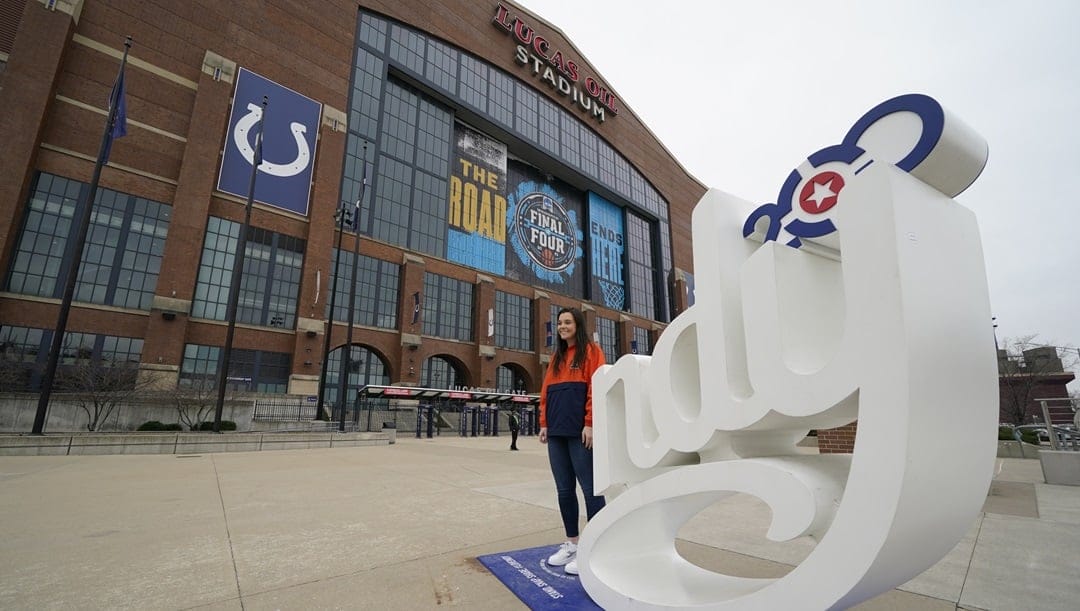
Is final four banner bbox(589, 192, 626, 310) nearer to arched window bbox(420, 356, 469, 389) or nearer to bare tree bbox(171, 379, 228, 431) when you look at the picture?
arched window bbox(420, 356, 469, 389)

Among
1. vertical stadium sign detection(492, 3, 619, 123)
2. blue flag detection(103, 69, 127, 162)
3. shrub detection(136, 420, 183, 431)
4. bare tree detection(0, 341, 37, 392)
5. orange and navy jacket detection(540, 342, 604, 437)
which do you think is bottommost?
shrub detection(136, 420, 183, 431)

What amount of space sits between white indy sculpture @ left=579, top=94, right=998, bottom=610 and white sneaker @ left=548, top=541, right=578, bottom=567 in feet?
1.49

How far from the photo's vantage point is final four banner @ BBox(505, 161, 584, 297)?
41406 millimetres

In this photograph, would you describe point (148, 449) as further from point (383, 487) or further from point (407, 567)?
point (407, 567)

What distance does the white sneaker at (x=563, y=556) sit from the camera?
2951 mm

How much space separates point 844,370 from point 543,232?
4281 cm

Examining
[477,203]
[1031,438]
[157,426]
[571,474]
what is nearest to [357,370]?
[157,426]

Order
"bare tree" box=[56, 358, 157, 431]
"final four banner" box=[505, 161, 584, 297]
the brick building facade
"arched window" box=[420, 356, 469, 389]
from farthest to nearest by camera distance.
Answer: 1. "final four banner" box=[505, 161, 584, 297]
2. "arched window" box=[420, 356, 469, 389]
3. the brick building facade
4. "bare tree" box=[56, 358, 157, 431]

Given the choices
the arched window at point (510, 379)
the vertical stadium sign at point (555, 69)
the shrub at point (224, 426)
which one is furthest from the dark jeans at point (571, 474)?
the vertical stadium sign at point (555, 69)

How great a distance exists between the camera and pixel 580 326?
11.1 feet

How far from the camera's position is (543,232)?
43812mm

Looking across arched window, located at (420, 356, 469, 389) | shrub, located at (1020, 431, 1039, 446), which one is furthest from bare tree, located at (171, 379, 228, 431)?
shrub, located at (1020, 431, 1039, 446)

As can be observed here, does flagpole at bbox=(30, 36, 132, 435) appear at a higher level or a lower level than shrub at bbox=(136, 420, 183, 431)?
higher

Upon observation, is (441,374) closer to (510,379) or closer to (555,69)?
(510,379)
